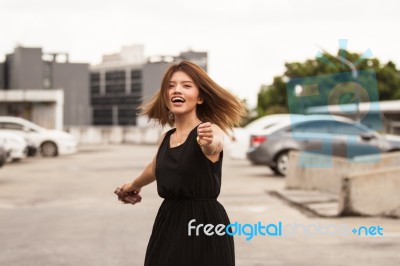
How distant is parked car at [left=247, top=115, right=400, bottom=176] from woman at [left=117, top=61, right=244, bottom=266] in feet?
48.3

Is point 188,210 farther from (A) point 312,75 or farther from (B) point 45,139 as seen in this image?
(A) point 312,75

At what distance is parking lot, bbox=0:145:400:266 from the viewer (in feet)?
23.2

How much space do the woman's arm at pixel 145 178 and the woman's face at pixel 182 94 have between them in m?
0.25

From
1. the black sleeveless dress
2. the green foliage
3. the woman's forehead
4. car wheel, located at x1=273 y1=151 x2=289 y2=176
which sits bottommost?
car wheel, located at x1=273 y1=151 x2=289 y2=176

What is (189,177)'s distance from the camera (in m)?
3.43

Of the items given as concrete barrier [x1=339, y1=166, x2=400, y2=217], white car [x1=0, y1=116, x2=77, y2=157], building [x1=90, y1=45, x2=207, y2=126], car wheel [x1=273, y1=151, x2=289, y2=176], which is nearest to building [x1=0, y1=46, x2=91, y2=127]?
building [x1=90, y1=45, x2=207, y2=126]

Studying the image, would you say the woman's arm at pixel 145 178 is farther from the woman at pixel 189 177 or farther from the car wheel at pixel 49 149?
the car wheel at pixel 49 149

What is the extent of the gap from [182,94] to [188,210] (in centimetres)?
56

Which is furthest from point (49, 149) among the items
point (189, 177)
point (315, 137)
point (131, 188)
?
point (189, 177)

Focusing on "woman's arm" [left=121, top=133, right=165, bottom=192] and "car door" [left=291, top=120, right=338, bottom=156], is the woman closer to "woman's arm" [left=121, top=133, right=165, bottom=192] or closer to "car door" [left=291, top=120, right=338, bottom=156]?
"woman's arm" [left=121, top=133, right=165, bottom=192]

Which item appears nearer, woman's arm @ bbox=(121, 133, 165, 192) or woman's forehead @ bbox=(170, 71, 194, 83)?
woman's forehead @ bbox=(170, 71, 194, 83)

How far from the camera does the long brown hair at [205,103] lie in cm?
360

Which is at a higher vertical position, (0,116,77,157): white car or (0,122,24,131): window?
(0,122,24,131): window

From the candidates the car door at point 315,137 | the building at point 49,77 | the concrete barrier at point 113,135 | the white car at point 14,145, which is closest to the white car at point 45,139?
the white car at point 14,145
